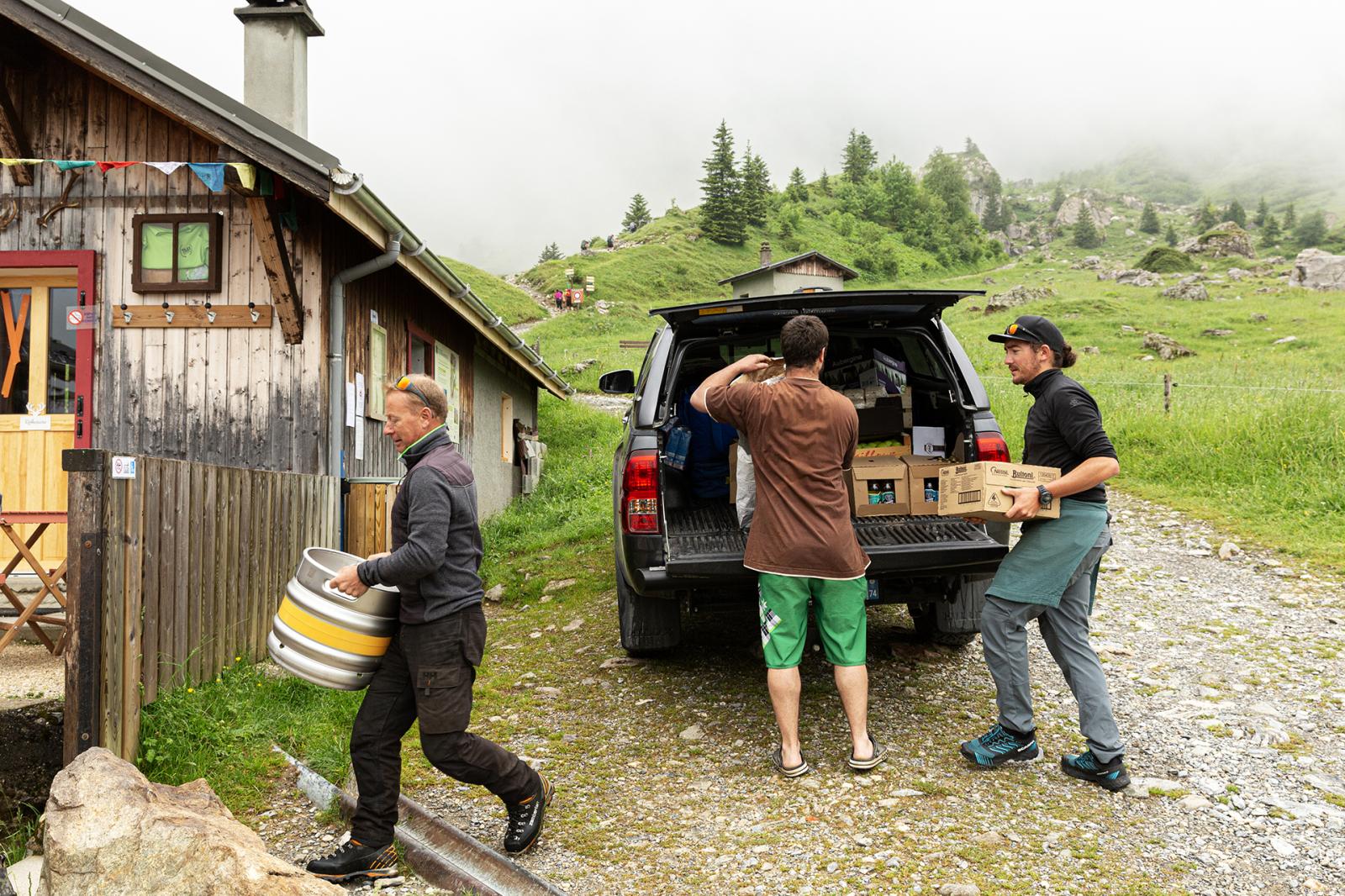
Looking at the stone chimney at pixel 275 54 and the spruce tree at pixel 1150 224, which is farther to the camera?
the spruce tree at pixel 1150 224

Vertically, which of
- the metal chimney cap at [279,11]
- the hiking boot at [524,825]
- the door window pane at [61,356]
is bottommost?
the hiking boot at [524,825]

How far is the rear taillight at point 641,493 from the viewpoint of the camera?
4469 mm

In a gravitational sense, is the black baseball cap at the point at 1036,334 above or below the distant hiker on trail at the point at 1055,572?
above

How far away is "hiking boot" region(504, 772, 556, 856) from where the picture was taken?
3.38 m

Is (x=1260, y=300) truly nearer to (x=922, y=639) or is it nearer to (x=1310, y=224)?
(x=922, y=639)

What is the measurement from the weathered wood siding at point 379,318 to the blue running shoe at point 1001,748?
5723 mm

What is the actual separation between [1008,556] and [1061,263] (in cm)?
9598

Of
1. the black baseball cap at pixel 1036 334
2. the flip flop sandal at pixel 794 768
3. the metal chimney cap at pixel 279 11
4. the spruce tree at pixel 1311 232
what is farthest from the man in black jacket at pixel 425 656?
the spruce tree at pixel 1311 232

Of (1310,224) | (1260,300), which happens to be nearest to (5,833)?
(1260,300)

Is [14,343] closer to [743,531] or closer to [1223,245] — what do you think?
[743,531]

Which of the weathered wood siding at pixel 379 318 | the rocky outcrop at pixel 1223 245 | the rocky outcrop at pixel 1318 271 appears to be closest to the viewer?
the weathered wood siding at pixel 379 318

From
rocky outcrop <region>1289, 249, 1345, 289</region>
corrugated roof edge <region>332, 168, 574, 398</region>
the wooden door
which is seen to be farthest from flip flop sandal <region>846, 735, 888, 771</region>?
rocky outcrop <region>1289, 249, 1345, 289</region>

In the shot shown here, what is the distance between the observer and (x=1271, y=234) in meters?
103

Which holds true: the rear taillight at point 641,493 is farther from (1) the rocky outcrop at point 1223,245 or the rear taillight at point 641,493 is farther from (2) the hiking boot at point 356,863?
(1) the rocky outcrop at point 1223,245
